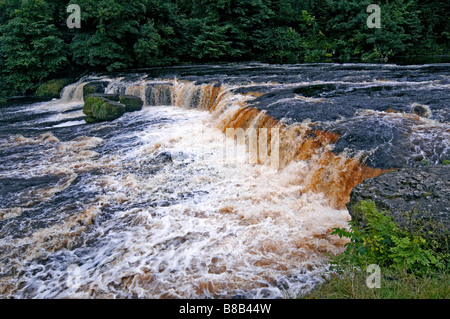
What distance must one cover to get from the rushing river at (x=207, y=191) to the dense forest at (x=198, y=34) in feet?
30.1

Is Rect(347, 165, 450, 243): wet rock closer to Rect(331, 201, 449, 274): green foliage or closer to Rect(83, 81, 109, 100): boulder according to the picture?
Rect(331, 201, 449, 274): green foliage

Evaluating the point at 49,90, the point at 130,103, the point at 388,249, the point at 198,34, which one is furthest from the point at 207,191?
the point at 198,34

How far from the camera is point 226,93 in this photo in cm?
1023

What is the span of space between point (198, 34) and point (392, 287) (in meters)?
21.0

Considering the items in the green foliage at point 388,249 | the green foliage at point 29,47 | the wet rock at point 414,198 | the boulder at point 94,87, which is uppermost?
the green foliage at point 29,47

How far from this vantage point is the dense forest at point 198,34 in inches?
647

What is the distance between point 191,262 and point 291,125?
4021 millimetres

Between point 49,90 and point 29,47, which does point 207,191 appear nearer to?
point 49,90

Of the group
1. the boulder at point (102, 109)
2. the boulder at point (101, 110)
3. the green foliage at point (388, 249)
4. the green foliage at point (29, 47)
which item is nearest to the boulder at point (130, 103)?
the boulder at point (102, 109)

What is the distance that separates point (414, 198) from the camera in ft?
10.8

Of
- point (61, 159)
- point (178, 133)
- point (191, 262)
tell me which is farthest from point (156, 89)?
point (191, 262)

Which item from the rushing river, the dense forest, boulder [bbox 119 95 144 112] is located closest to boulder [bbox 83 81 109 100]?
boulder [bbox 119 95 144 112]

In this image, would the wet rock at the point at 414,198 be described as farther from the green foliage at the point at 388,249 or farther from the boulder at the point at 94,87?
the boulder at the point at 94,87
